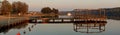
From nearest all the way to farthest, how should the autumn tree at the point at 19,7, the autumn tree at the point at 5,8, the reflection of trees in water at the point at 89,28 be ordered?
the reflection of trees in water at the point at 89,28 < the autumn tree at the point at 5,8 < the autumn tree at the point at 19,7

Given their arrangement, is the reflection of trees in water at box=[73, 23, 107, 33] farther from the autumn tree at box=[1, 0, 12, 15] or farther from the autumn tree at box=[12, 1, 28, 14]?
the autumn tree at box=[12, 1, 28, 14]

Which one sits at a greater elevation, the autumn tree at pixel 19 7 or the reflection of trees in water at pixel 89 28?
the autumn tree at pixel 19 7

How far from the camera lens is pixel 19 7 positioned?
113188 millimetres

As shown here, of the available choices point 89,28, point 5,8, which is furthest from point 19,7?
point 89,28

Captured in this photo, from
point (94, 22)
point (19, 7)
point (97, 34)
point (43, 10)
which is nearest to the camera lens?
point (97, 34)

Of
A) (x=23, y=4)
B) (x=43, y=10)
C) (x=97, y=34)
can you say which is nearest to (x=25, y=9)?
(x=23, y=4)

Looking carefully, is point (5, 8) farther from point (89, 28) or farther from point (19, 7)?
point (89, 28)

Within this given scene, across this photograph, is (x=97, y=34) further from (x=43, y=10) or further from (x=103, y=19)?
(x=43, y=10)

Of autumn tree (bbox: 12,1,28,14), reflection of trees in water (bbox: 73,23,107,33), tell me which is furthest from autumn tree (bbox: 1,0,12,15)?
reflection of trees in water (bbox: 73,23,107,33)

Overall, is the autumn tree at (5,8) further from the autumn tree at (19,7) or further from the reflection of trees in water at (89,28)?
the reflection of trees in water at (89,28)

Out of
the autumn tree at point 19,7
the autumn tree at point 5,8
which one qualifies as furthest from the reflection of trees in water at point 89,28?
the autumn tree at point 19,7

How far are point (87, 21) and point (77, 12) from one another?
4.73 metres

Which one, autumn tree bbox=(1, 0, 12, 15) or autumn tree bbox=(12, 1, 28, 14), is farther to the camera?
autumn tree bbox=(12, 1, 28, 14)

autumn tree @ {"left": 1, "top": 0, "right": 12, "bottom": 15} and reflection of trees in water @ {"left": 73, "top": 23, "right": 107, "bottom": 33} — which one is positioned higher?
autumn tree @ {"left": 1, "top": 0, "right": 12, "bottom": 15}
